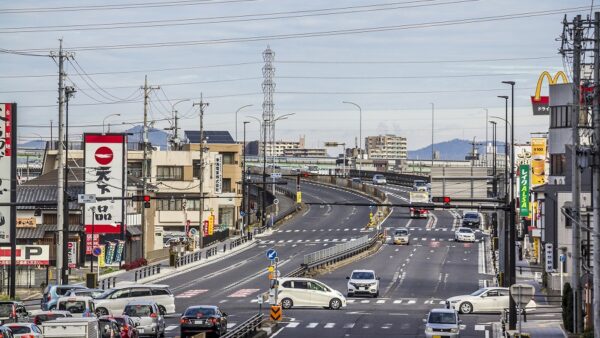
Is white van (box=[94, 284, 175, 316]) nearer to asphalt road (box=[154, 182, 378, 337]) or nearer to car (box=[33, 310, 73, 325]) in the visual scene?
asphalt road (box=[154, 182, 378, 337])

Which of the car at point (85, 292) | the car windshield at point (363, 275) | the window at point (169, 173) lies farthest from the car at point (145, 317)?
the window at point (169, 173)

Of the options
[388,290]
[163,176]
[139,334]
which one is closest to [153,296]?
[139,334]

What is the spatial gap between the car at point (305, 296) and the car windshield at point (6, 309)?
2000 cm

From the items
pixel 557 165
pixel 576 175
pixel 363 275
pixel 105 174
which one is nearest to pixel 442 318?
pixel 576 175

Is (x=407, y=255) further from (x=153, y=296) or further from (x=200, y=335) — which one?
(x=200, y=335)

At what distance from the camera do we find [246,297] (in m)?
78.8

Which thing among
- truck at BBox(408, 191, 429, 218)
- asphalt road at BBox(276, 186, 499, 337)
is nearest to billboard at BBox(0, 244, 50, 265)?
asphalt road at BBox(276, 186, 499, 337)

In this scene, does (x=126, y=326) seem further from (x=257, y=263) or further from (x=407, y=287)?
(x=257, y=263)

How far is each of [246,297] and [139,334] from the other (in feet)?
90.8

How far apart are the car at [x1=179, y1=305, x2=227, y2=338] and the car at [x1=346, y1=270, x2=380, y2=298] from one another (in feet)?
88.1

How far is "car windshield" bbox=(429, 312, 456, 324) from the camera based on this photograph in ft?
172

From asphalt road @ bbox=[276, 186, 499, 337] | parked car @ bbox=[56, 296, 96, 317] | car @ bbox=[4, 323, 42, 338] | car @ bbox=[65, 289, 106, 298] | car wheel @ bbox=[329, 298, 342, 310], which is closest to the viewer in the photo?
car @ bbox=[4, 323, 42, 338]

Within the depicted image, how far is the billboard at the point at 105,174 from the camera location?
8606cm

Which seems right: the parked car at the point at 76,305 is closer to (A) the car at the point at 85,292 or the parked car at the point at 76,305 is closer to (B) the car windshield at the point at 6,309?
(B) the car windshield at the point at 6,309
